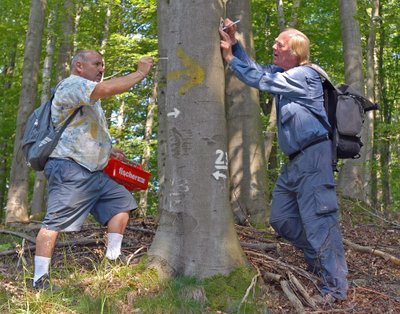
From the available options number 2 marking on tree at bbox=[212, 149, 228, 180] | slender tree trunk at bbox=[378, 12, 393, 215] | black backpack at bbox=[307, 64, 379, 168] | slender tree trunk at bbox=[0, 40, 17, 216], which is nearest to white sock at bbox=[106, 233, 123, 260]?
number 2 marking on tree at bbox=[212, 149, 228, 180]

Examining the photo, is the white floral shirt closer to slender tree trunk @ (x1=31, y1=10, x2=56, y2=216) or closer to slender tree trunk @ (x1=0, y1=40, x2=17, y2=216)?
slender tree trunk @ (x1=31, y1=10, x2=56, y2=216)

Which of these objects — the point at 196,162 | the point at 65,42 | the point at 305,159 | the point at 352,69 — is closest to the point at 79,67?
the point at 196,162

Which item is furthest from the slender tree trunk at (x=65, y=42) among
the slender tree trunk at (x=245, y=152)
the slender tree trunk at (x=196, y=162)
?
the slender tree trunk at (x=196, y=162)

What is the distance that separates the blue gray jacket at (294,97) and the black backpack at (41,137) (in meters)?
1.43

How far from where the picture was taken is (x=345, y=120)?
4.24 metres

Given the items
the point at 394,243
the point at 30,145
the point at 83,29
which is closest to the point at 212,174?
the point at 30,145

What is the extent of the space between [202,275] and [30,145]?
177 centimetres

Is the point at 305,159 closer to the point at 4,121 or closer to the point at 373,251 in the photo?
the point at 373,251

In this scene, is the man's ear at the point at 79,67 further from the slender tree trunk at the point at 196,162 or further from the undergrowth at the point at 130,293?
the undergrowth at the point at 130,293

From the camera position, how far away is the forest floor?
387 centimetres

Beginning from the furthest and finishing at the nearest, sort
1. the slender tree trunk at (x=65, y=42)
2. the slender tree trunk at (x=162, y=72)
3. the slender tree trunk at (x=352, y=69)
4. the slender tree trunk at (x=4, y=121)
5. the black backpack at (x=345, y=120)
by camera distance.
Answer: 1. the slender tree trunk at (x=4, y=121)
2. the slender tree trunk at (x=65, y=42)
3. the slender tree trunk at (x=352, y=69)
4. the slender tree trunk at (x=162, y=72)
5. the black backpack at (x=345, y=120)

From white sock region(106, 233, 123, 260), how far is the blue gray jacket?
1.58 meters

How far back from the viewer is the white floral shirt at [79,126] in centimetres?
405

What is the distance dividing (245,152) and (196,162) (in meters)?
2.86
